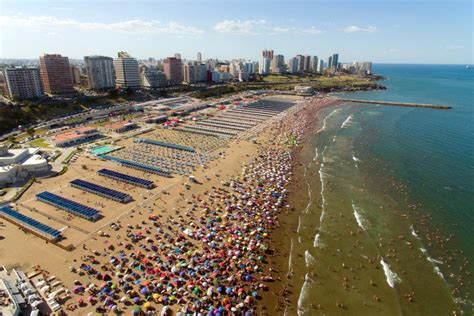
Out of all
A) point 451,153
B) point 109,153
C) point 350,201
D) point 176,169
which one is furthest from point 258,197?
point 451,153

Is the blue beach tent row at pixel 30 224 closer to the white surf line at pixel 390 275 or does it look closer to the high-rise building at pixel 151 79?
the white surf line at pixel 390 275

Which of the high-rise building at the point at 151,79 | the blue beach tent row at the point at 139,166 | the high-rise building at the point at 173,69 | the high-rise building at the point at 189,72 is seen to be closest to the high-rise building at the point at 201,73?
the high-rise building at the point at 189,72

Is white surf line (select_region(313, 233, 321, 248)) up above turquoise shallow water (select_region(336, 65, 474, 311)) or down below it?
below

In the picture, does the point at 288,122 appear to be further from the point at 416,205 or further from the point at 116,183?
the point at 116,183

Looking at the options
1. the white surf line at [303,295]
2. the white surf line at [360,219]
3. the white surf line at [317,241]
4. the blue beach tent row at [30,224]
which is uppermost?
the blue beach tent row at [30,224]

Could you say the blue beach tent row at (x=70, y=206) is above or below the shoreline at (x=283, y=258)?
above

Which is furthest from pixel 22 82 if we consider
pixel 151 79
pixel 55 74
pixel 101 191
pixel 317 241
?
pixel 317 241

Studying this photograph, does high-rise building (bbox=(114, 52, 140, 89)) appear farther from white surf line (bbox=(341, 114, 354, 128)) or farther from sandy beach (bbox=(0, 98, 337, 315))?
white surf line (bbox=(341, 114, 354, 128))

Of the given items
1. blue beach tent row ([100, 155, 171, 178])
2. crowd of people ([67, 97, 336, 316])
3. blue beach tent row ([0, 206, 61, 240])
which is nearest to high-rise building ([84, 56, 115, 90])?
blue beach tent row ([100, 155, 171, 178])
